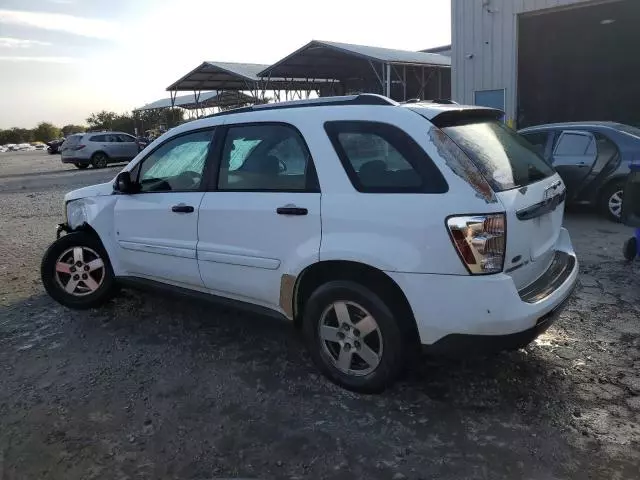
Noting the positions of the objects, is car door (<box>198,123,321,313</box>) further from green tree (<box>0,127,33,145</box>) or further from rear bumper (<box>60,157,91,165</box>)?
green tree (<box>0,127,33,145</box>)

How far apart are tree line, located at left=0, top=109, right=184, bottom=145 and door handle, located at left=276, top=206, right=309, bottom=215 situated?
48.8 metres

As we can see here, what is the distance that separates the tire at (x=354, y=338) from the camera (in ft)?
10.0

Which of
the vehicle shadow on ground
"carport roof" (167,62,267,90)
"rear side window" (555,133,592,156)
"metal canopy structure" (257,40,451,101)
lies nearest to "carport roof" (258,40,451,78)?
"metal canopy structure" (257,40,451,101)

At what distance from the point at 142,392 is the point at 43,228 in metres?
7.24

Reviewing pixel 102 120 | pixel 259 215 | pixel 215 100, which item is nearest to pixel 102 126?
pixel 102 120

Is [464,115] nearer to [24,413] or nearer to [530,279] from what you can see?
[530,279]

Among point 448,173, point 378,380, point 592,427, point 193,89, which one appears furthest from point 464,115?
point 193,89

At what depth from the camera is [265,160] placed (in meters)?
3.62

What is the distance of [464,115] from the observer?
10.9 feet

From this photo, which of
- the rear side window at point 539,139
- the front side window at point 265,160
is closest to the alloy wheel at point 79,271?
the front side window at point 265,160

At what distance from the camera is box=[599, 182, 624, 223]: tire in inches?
304

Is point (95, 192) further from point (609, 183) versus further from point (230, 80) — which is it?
point (230, 80)

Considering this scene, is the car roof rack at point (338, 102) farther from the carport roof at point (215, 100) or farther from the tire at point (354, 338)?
the carport roof at point (215, 100)

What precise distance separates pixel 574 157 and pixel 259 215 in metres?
6.22
